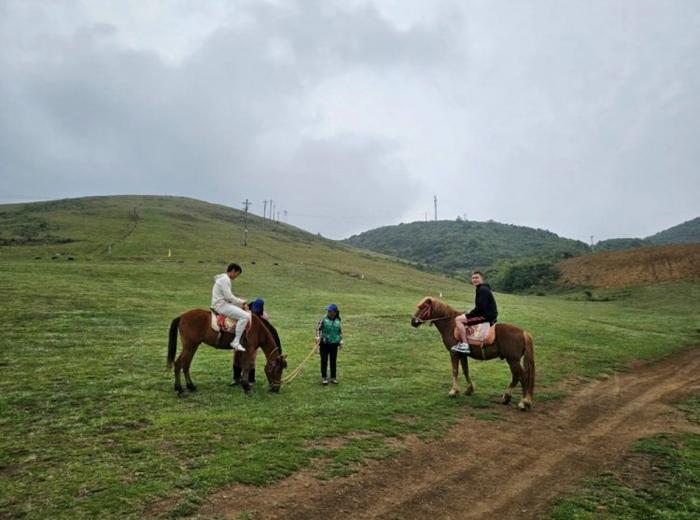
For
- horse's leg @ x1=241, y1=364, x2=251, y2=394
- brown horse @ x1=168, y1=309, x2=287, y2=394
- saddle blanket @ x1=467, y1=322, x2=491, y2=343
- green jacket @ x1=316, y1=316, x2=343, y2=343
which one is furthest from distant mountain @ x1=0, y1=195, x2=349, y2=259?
saddle blanket @ x1=467, y1=322, x2=491, y2=343

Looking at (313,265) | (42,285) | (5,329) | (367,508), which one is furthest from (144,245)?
(367,508)

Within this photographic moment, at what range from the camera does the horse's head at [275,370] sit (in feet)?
44.3

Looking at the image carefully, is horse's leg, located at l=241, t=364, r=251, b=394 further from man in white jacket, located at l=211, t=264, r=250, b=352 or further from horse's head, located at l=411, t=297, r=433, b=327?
horse's head, located at l=411, t=297, r=433, b=327

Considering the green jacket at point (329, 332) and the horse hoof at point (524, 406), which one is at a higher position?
the green jacket at point (329, 332)

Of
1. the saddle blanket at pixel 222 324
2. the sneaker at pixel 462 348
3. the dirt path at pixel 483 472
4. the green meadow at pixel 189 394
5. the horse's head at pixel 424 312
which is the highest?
the horse's head at pixel 424 312

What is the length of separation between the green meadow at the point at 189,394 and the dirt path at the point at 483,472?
503mm

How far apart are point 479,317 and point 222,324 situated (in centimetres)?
743

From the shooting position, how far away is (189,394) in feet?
43.1

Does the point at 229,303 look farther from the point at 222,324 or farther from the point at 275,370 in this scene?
the point at 275,370

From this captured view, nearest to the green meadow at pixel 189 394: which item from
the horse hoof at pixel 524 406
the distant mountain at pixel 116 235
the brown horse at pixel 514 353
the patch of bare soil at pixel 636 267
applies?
the horse hoof at pixel 524 406

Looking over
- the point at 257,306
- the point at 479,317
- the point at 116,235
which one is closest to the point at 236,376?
the point at 257,306

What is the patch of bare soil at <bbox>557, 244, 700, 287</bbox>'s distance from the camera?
212ft

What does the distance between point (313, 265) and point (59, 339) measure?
167ft

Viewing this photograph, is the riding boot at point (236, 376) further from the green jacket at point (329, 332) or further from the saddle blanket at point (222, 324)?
the green jacket at point (329, 332)
